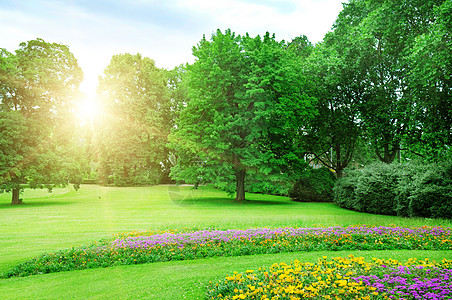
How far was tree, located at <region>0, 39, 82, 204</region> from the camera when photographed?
909 inches

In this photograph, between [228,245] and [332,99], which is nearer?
[228,245]

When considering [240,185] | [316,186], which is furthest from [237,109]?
[316,186]

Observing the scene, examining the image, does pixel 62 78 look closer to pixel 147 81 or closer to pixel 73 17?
pixel 73 17

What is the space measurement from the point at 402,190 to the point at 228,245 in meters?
11.2

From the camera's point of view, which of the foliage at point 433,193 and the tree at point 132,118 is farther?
the tree at point 132,118

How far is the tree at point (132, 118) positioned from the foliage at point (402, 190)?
93.8 ft

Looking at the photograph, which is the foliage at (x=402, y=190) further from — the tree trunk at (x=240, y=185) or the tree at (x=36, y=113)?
the tree at (x=36, y=113)

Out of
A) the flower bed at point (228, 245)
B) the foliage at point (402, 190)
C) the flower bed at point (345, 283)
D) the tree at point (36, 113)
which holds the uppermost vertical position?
the tree at point (36, 113)

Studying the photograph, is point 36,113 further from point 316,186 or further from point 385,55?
point 385,55

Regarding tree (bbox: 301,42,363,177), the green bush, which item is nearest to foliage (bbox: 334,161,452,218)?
the green bush

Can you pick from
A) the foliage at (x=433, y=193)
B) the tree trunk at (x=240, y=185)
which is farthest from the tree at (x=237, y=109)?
the foliage at (x=433, y=193)

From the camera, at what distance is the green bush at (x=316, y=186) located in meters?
26.3

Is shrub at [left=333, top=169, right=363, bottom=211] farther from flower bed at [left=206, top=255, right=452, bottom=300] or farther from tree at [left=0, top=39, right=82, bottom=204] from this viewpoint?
tree at [left=0, top=39, right=82, bottom=204]

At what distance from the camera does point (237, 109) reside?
2334 cm
